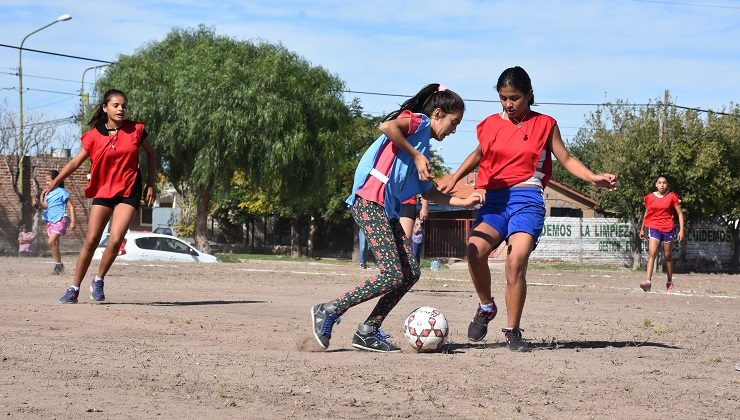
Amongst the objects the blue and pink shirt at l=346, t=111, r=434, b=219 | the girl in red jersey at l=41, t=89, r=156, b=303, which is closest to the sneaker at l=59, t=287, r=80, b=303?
the girl in red jersey at l=41, t=89, r=156, b=303

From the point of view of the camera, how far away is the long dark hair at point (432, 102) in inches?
295

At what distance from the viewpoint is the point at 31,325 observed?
8781 mm

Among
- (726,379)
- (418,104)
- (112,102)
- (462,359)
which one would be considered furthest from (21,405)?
(112,102)

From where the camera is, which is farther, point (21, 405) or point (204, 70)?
point (204, 70)

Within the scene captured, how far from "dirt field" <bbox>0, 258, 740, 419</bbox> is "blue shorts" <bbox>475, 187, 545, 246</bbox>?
0.89 m

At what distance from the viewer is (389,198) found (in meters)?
7.40

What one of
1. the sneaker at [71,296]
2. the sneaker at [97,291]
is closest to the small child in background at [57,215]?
the sneaker at [97,291]

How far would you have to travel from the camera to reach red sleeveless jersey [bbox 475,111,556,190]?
25.3 ft

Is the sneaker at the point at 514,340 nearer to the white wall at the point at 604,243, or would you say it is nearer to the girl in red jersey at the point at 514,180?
the girl in red jersey at the point at 514,180

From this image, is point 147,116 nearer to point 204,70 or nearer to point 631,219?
point 204,70

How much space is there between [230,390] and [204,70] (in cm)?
3495

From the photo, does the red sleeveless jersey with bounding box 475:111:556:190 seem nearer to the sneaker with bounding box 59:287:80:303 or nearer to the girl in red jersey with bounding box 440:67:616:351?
the girl in red jersey with bounding box 440:67:616:351

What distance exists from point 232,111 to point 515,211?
32.4 m

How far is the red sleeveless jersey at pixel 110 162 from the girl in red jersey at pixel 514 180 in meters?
4.19
